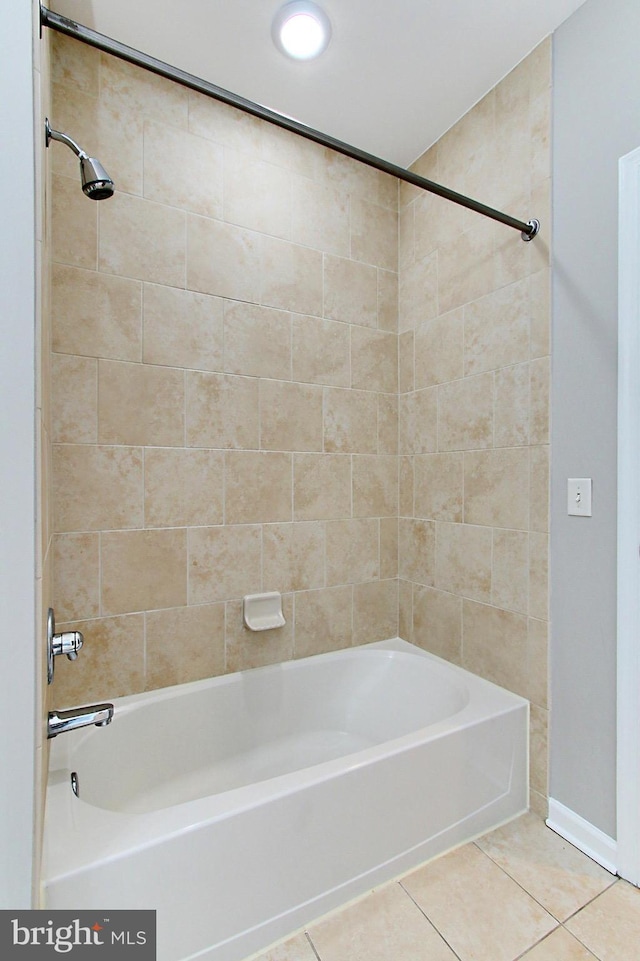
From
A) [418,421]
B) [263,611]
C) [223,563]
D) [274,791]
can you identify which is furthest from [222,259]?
[274,791]

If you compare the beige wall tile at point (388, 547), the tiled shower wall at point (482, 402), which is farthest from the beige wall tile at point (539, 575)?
the beige wall tile at point (388, 547)

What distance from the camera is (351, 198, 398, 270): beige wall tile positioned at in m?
2.25

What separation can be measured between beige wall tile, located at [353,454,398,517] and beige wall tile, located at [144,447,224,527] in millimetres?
670

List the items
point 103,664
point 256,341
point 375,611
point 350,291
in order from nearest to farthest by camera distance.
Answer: point 103,664, point 256,341, point 350,291, point 375,611

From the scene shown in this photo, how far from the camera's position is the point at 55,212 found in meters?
1.63

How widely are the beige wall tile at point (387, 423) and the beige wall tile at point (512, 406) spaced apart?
1.94ft

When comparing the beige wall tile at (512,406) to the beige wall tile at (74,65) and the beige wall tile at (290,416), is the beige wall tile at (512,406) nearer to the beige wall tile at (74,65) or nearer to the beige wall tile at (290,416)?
the beige wall tile at (290,416)

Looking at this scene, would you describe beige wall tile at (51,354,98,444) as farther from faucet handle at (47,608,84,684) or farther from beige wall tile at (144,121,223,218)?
faucet handle at (47,608,84,684)

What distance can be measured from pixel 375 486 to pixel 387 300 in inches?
36.3

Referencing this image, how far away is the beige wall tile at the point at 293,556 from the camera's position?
2.04 m

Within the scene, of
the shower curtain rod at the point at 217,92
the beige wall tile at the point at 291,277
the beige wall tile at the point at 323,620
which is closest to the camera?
the shower curtain rod at the point at 217,92

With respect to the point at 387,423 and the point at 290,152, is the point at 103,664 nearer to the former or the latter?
the point at 387,423

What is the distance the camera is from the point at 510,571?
5.97 feet

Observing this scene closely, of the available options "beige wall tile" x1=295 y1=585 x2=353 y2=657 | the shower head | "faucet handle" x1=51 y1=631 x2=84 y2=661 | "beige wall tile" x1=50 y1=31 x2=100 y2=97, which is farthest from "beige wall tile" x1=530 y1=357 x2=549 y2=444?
"beige wall tile" x1=50 y1=31 x2=100 y2=97
